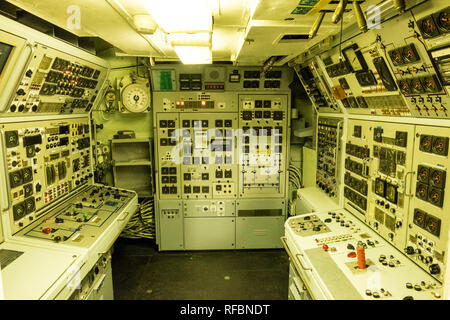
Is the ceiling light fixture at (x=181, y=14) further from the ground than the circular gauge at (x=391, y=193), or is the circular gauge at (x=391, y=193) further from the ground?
the ceiling light fixture at (x=181, y=14)

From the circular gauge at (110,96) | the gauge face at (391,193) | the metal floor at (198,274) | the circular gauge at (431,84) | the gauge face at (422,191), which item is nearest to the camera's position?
the circular gauge at (431,84)

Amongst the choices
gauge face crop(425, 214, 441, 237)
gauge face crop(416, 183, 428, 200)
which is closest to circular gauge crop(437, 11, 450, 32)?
gauge face crop(416, 183, 428, 200)

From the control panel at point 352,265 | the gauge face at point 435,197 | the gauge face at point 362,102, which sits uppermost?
the gauge face at point 362,102

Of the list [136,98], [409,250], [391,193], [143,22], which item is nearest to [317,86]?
[391,193]

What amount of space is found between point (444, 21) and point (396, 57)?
1.72 feet

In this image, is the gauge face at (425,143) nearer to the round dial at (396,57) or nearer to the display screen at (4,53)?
the round dial at (396,57)

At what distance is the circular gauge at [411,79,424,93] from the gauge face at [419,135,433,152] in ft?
1.07

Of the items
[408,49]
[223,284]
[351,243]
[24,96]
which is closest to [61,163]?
[24,96]

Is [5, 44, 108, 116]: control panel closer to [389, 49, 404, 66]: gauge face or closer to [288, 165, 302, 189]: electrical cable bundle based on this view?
[389, 49, 404, 66]: gauge face

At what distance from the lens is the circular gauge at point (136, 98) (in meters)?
4.57

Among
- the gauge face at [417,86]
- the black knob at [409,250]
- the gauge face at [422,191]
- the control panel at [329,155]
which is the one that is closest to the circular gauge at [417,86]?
the gauge face at [417,86]

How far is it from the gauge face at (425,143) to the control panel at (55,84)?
3130mm

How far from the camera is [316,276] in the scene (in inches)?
87.3

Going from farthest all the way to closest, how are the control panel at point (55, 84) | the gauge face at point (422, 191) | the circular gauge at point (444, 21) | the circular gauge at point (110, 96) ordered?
the circular gauge at point (110, 96) < the control panel at point (55, 84) < the gauge face at point (422, 191) < the circular gauge at point (444, 21)
